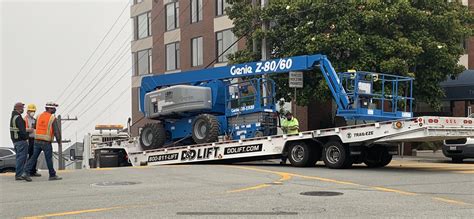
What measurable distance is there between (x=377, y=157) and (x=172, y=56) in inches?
1241

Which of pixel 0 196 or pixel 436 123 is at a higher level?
pixel 436 123

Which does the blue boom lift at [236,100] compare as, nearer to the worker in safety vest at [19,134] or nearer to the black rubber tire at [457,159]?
the black rubber tire at [457,159]

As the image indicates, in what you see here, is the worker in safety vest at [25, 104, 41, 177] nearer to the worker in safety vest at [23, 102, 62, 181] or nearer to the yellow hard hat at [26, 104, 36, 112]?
the yellow hard hat at [26, 104, 36, 112]

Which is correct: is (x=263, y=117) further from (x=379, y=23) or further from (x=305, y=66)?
(x=379, y=23)

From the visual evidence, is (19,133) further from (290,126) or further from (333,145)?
(290,126)

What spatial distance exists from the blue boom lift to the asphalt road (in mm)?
2822

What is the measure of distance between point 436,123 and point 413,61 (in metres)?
8.07

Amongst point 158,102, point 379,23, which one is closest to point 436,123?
point 379,23

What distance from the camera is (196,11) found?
143 feet

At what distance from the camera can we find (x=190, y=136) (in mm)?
19688

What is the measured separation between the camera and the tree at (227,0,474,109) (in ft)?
68.0

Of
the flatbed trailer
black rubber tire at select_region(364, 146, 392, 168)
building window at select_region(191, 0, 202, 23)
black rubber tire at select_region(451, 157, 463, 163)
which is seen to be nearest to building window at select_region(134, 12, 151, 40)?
building window at select_region(191, 0, 202, 23)

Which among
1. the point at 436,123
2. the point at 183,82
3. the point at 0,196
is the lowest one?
the point at 0,196

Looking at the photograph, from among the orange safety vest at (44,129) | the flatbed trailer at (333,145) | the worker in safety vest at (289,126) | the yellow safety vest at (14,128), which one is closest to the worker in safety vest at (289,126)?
the worker in safety vest at (289,126)
